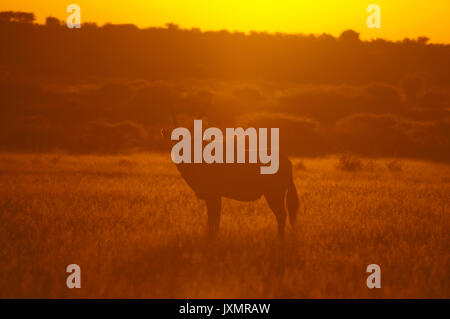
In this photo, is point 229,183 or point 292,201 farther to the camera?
point 292,201

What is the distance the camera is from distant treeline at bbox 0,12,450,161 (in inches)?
1067

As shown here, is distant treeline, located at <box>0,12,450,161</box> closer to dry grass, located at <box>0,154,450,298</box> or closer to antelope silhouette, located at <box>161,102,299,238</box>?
antelope silhouette, located at <box>161,102,299,238</box>

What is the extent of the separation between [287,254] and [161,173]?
362 inches

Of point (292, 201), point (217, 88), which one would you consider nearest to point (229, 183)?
point (292, 201)

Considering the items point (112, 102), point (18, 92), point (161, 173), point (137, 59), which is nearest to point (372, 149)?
point (161, 173)

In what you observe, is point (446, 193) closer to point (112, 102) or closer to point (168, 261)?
point (168, 261)

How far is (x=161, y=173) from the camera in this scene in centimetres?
1561

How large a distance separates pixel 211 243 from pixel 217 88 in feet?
126

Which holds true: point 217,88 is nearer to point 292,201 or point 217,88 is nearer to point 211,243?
point 292,201

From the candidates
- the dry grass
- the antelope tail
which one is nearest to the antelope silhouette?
the antelope tail

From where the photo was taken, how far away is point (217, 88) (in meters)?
44.9

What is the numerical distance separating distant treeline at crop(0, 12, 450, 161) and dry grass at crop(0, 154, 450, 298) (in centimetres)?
224

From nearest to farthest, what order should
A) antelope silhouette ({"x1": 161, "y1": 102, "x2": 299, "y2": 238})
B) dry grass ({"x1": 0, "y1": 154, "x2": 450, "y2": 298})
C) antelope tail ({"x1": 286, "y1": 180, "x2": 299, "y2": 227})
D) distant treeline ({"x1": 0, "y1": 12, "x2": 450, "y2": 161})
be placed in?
dry grass ({"x1": 0, "y1": 154, "x2": 450, "y2": 298}), antelope silhouette ({"x1": 161, "y1": 102, "x2": 299, "y2": 238}), antelope tail ({"x1": 286, "y1": 180, "x2": 299, "y2": 227}), distant treeline ({"x1": 0, "y1": 12, "x2": 450, "y2": 161})

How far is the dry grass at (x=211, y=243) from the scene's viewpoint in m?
5.67
